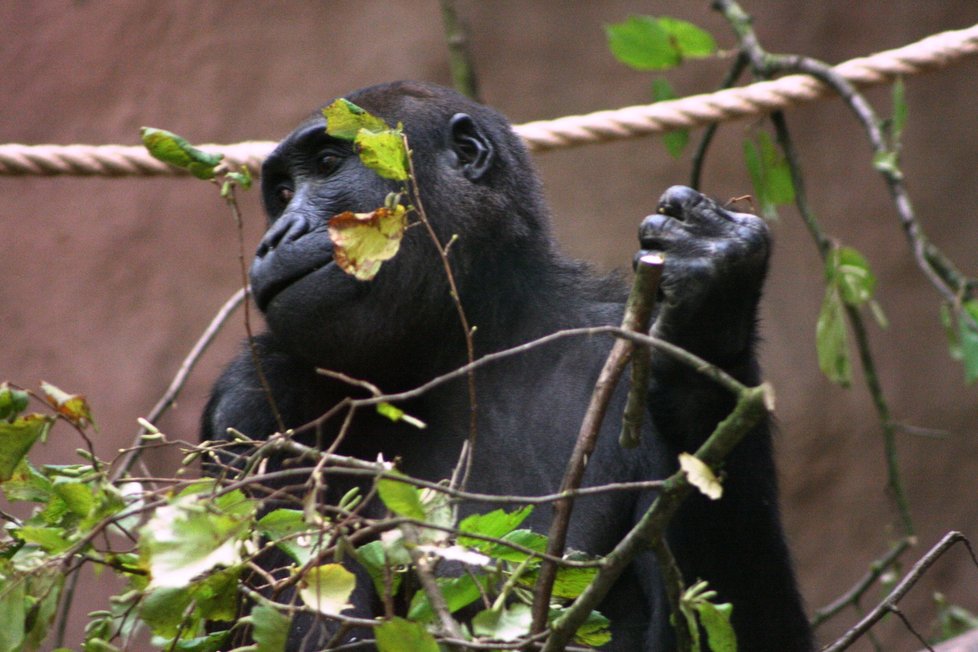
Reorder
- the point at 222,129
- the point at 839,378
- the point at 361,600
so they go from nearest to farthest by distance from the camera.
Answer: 1. the point at 361,600
2. the point at 839,378
3. the point at 222,129

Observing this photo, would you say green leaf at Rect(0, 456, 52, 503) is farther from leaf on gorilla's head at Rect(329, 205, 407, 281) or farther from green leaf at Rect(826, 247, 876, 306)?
green leaf at Rect(826, 247, 876, 306)

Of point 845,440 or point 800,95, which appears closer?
point 800,95

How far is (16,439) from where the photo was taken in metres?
1.89

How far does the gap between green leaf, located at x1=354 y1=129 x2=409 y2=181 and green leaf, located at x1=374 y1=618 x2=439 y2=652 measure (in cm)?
72

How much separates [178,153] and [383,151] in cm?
39

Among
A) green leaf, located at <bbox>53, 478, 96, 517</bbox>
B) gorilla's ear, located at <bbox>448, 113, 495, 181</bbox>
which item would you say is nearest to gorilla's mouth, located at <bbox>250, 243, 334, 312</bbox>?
gorilla's ear, located at <bbox>448, 113, 495, 181</bbox>

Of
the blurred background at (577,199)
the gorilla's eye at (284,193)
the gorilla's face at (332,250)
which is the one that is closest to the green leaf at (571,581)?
the gorilla's face at (332,250)

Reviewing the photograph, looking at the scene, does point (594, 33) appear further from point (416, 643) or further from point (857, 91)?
point (416, 643)

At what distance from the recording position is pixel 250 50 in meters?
5.96

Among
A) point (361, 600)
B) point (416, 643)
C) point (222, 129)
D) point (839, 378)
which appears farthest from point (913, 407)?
point (416, 643)

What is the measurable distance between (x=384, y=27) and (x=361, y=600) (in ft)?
13.2

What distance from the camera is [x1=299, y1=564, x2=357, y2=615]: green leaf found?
1.53 meters

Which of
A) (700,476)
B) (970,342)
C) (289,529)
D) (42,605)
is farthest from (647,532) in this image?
(970,342)

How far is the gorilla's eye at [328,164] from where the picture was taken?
2943 millimetres
